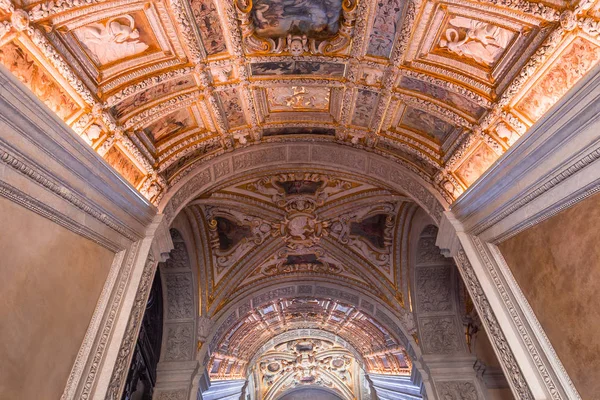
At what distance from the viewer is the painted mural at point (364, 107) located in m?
6.09

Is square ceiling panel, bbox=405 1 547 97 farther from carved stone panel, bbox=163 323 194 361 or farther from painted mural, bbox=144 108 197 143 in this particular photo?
carved stone panel, bbox=163 323 194 361

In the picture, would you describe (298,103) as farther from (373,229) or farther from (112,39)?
(373,229)

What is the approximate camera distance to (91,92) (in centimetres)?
456

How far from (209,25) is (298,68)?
5.02ft

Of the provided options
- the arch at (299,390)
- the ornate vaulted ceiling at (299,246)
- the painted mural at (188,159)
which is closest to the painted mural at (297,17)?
the painted mural at (188,159)

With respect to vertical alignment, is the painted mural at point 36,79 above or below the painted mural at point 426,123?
below

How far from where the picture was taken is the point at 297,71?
580 cm

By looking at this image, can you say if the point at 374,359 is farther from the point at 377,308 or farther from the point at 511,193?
the point at 511,193

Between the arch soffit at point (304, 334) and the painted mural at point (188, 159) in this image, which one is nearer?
the painted mural at point (188, 159)

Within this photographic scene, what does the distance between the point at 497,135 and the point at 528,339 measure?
269 centimetres

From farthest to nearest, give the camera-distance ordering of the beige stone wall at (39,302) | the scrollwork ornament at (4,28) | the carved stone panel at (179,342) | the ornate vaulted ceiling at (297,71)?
1. the carved stone panel at (179,342)
2. the ornate vaulted ceiling at (297,71)
3. the scrollwork ornament at (4,28)
4. the beige stone wall at (39,302)

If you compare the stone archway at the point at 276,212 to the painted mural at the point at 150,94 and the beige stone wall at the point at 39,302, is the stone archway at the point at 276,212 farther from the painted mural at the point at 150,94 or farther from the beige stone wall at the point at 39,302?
the beige stone wall at the point at 39,302

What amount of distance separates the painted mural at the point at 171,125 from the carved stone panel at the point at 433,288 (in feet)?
26.0

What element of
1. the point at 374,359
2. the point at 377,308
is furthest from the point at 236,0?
the point at 374,359
